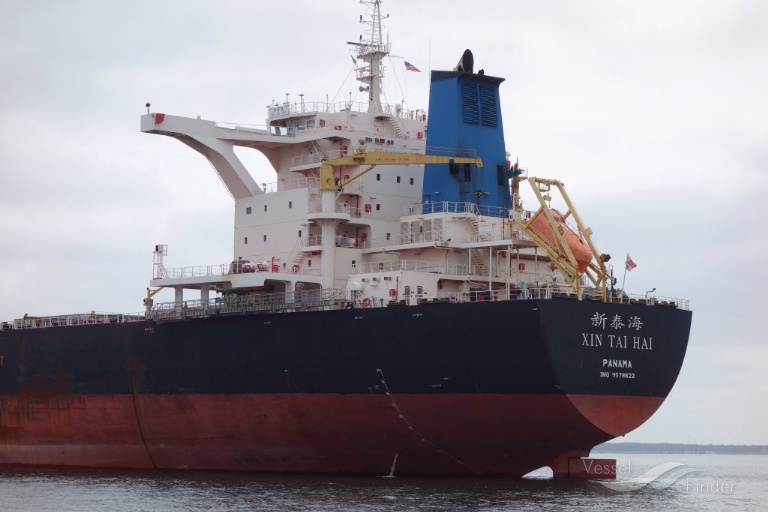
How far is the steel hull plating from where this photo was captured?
36156mm

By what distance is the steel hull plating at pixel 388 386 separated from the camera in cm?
3616

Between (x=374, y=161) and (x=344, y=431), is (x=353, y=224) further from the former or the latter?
(x=344, y=431)

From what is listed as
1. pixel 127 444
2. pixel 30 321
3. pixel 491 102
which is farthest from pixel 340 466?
pixel 30 321

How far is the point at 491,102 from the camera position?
43.2 m

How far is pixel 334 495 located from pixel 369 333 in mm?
5254

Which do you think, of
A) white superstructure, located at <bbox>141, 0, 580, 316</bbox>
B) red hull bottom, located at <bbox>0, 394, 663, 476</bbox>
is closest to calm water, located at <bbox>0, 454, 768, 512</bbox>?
red hull bottom, located at <bbox>0, 394, 663, 476</bbox>

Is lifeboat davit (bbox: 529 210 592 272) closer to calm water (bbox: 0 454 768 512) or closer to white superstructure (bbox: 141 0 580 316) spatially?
white superstructure (bbox: 141 0 580 316)

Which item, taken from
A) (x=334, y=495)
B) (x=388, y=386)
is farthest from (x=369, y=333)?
(x=334, y=495)

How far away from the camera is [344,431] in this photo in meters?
39.0

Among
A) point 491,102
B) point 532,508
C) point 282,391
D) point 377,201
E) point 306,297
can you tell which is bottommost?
point 532,508

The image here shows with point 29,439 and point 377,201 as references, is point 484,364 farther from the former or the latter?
point 29,439

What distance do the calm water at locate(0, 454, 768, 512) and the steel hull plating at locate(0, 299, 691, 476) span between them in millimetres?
956

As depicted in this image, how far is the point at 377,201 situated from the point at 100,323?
428 inches

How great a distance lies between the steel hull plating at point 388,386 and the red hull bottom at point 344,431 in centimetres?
5
